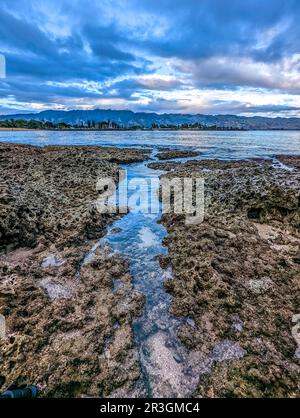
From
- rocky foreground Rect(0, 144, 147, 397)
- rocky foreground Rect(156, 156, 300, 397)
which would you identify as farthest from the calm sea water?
rocky foreground Rect(0, 144, 147, 397)

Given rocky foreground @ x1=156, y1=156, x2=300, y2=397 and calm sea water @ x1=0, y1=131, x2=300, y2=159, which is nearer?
rocky foreground @ x1=156, y1=156, x2=300, y2=397

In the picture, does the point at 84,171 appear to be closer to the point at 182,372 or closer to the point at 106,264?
the point at 106,264

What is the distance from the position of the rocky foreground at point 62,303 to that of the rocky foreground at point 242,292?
1.31 meters

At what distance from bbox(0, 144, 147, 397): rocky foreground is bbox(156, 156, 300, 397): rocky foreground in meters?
1.31

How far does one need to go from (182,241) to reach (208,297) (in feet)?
9.20

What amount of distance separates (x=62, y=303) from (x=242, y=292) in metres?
4.24

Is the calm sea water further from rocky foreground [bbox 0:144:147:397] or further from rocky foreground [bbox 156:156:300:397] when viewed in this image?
rocky foreground [bbox 0:144:147:397]

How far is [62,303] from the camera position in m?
5.46

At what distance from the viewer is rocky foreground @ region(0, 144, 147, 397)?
12.9ft

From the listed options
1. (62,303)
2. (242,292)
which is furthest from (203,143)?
(62,303)

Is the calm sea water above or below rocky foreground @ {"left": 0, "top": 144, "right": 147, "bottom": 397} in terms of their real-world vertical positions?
Result: above

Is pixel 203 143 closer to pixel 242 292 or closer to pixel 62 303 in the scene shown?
pixel 242 292

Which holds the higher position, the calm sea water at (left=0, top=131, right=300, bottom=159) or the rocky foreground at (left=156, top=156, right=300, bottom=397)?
the calm sea water at (left=0, top=131, right=300, bottom=159)
